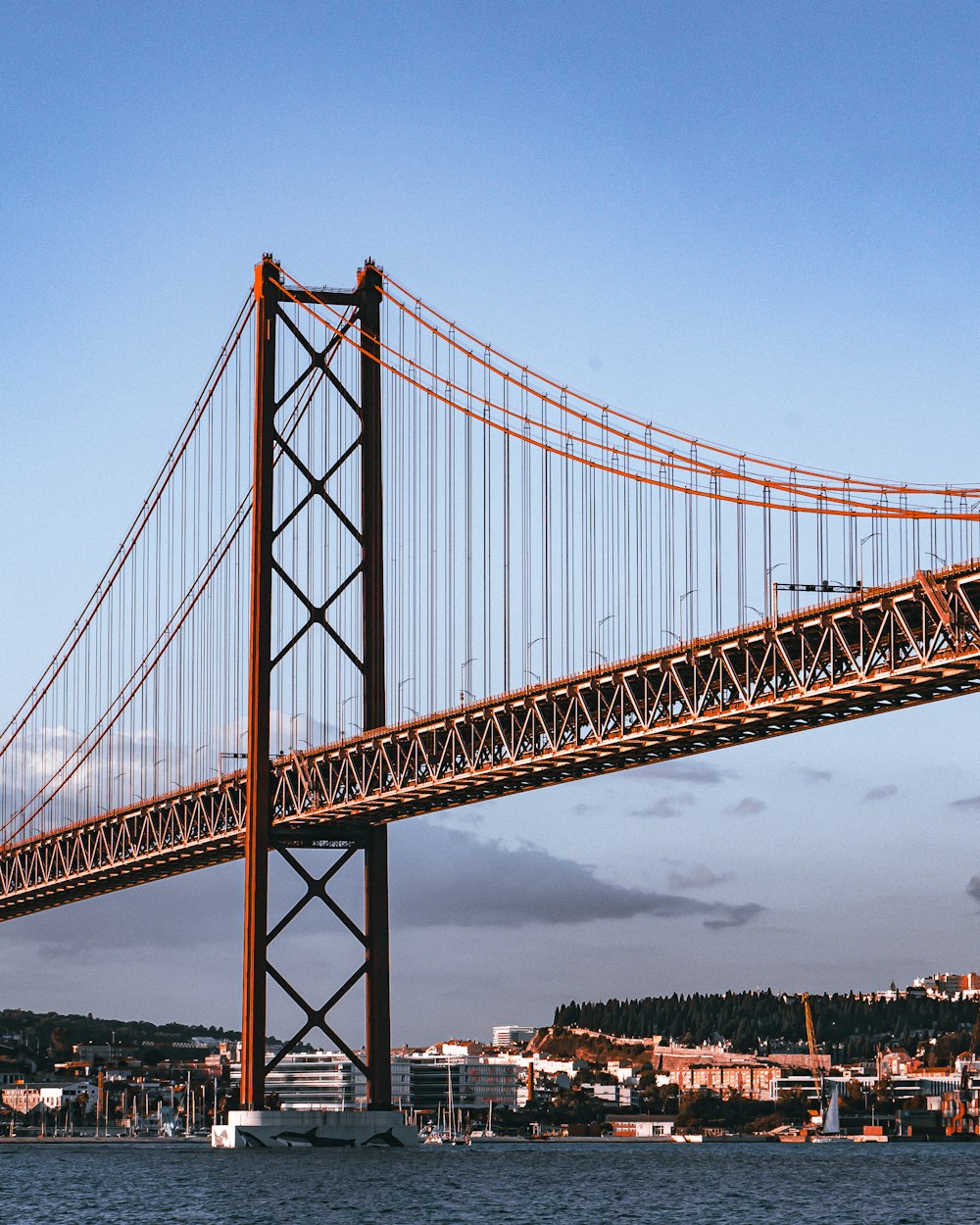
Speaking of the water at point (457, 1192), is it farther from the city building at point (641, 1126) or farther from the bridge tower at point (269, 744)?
the city building at point (641, 1126)

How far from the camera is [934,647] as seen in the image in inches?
1925

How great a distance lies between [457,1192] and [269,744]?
1473 centimetres

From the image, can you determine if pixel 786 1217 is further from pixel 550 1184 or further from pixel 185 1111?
pixel 185 1111

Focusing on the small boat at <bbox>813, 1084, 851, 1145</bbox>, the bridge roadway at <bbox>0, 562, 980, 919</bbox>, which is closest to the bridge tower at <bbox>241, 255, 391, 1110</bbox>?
the bridge roadway at <bbox>0, 562, 980, 919</bbox>

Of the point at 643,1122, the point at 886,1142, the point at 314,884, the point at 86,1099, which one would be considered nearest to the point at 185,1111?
the point at 86,1099

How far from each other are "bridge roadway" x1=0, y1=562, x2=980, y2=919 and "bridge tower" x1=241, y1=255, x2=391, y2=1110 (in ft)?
3.69

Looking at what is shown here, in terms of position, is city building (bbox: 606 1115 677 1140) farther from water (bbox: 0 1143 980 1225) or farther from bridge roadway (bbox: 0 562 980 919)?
bridge roadway (bbox: 0 562 980 919)

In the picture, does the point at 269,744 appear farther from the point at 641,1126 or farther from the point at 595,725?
the point at 641,1126

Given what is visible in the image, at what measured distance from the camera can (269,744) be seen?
65.6 metres

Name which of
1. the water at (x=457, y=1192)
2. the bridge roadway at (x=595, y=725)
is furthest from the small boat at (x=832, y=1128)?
the bridge roadway at (x=595, y=725)

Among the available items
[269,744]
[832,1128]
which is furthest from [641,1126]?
[269,744]

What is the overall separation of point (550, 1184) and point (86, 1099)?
129 m

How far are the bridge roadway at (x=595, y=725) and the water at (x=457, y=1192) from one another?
30.0 ft

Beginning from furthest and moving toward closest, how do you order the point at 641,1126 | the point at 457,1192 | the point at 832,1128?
the point at 641,1126, the point at 832,1128, the point at 457,1192
